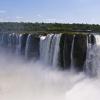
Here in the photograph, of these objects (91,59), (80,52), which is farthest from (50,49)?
(91,59)

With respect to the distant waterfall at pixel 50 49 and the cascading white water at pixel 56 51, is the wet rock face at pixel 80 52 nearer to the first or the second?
the cascading white water at pixel 56 51

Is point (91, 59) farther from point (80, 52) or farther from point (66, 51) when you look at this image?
point (66, 51)

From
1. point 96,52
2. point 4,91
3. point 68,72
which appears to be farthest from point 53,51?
point 4,91

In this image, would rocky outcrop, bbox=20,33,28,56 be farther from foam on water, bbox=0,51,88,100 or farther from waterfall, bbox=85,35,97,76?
waterfall, bbox=85,35,97,76

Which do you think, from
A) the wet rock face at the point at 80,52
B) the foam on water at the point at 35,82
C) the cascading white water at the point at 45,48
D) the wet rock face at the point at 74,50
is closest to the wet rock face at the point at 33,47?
the foam on water at the point at 35,82

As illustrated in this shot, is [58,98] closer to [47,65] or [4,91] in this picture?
[4,91]

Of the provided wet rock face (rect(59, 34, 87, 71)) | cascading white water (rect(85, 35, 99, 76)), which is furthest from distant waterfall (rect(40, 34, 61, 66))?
cascading white water (rect(85, 35, 99, 76))
